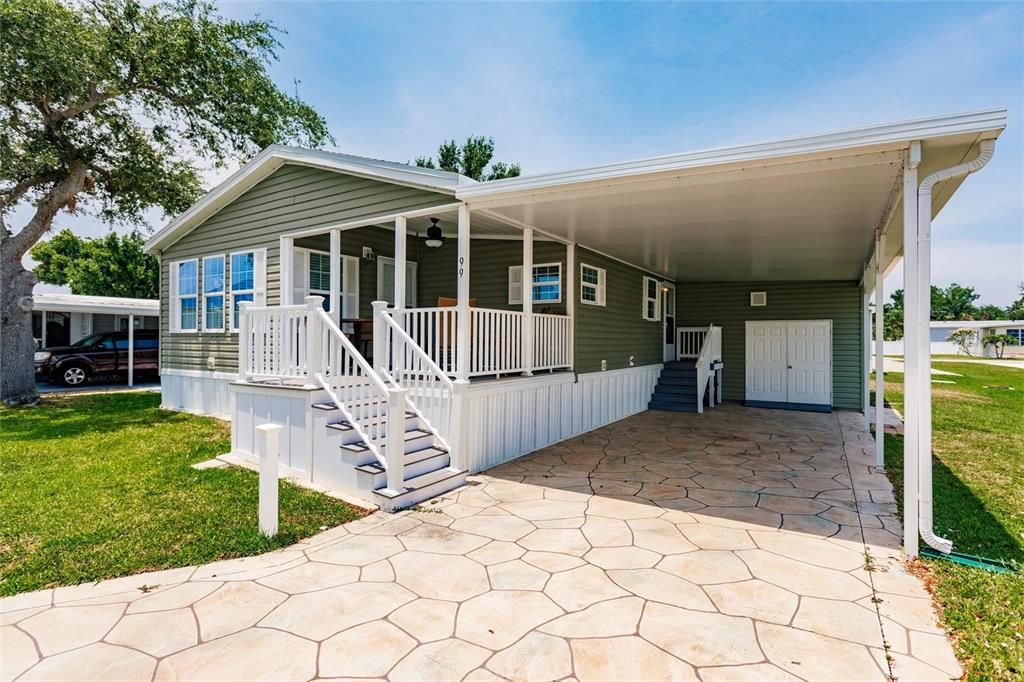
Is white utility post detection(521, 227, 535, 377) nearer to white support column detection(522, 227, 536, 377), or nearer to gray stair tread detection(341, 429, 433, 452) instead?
white support column detection(522, 227, 536, 377)

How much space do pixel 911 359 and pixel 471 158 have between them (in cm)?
2452

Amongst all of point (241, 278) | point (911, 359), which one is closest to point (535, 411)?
point (911, 359)

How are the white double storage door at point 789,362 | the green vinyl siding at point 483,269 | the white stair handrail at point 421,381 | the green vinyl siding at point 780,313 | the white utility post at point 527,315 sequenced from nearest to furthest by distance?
the white stair handrail at point 421,381, the white utility post at point 527,315, the green vinyl siding at point 483,269, the green vinyl siding at point 780,313, the white double storage door at point 789,362

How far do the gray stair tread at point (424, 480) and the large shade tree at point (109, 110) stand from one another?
11243 mm

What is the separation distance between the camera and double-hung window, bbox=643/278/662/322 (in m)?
11.2

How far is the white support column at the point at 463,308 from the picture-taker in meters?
5.91

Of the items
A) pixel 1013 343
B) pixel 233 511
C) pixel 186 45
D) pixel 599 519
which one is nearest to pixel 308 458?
pixel 233 511

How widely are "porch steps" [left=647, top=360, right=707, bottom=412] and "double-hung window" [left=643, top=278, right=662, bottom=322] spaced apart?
1.31 m

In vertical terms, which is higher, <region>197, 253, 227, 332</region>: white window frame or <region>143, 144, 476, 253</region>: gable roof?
<region>143, 144, 476, 253</region>: gable roof

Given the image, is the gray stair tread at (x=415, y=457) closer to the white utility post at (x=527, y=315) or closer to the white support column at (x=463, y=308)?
the white support column at (x=463, y=308)

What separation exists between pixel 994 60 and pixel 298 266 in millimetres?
9732

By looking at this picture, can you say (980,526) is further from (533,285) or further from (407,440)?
(533,285)

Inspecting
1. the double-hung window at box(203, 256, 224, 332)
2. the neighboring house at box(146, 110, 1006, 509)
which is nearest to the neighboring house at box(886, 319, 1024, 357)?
the neighboring house at box(146, 110, 1006, 509)

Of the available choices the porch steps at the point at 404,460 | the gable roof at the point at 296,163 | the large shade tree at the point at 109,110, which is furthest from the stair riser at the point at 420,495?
the large shade tree at the point at 109,110
